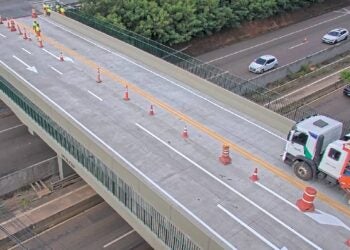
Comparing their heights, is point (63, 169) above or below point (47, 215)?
above

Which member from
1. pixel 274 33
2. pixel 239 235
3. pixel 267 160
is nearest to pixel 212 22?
pixel 274 33

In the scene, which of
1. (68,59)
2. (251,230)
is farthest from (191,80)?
(251,230)

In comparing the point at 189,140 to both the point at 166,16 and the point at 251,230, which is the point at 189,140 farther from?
the point at 166,16

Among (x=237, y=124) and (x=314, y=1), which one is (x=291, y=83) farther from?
(x=314, y=1)

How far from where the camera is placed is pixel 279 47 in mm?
45281

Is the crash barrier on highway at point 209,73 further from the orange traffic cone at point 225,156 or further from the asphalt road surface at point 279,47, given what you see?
the orange traffic cone at point 225,156

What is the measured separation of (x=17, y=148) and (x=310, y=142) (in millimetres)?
18363

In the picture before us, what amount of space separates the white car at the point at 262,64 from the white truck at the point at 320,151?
19.5 m

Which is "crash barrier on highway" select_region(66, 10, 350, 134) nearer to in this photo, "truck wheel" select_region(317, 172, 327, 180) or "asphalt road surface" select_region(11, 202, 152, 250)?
"truck wheel" select_region(317, 172, 327, 180)

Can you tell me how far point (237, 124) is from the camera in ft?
76.9

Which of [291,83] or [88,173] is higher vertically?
[88,173]

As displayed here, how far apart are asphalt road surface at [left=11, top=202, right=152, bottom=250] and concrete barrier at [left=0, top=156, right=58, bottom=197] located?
367 centimetres

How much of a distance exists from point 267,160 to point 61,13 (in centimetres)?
2656

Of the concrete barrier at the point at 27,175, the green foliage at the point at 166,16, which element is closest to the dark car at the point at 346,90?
the green foliage at the point at 166,16
